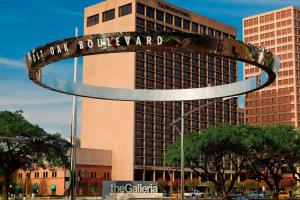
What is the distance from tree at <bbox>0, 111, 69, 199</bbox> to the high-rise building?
78.0m

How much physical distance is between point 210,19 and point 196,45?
160 metres

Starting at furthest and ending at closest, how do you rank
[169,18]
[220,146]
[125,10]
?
1. [169,18]
2. [125,10]
3. [220,146]

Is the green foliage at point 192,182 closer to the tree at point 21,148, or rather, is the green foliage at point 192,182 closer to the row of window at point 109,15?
the row of window at point 109,15

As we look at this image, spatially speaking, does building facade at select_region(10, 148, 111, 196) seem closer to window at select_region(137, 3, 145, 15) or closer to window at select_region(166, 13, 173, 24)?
window at select_region(137, 3, 145, 15)

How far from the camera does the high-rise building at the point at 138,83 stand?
160125 millimetres

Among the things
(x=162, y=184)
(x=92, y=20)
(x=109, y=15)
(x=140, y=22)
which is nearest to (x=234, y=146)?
(x=162, y=184)

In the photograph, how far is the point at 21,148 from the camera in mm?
78000

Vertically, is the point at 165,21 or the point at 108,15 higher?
the point at 108,15

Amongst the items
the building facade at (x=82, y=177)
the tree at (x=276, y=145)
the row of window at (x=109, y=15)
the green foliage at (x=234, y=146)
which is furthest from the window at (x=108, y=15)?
the tree at (x=276, y=145)

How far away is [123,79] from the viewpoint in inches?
6373

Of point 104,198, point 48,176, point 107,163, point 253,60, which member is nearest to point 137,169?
point 107,163

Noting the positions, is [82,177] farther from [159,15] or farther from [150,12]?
[159,15]

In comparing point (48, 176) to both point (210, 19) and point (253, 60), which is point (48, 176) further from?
point (253, 60)

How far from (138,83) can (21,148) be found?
8500 cm
